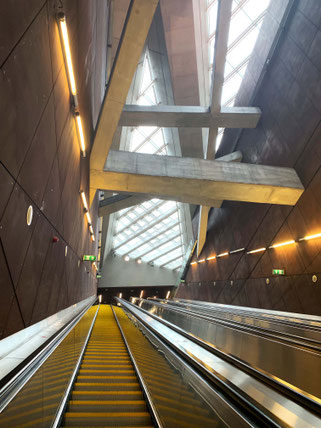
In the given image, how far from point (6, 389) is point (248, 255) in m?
14.1

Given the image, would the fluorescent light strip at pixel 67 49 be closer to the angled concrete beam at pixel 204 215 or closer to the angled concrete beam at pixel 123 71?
the angled concrete beam at pixel 123 71

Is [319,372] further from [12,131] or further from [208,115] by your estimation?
[208,115]

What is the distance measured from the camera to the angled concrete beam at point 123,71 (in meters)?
6.93

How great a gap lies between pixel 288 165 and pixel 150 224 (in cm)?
2079

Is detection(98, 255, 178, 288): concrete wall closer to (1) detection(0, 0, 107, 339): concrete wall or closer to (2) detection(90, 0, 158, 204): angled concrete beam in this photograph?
(2) detection(90, 0, 158, 204): angled concrete beam

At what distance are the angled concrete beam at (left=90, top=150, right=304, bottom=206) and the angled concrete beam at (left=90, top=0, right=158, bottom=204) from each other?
35.6 inches

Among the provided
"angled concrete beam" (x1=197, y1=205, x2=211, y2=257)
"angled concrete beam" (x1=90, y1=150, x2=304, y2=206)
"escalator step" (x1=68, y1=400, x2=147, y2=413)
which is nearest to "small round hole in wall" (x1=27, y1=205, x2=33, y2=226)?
"escalator step" (x1=68, y1=400, x2=147, y2=413)

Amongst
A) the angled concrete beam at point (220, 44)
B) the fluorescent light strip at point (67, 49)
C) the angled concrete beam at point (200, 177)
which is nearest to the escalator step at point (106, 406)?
the fluorescent light strip at point (67, 49)

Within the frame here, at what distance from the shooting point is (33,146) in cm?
393

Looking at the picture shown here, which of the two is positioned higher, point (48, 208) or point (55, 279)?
point (48, 208)

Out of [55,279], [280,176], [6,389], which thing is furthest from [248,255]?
[6,389]

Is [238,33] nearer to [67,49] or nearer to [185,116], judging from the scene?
[185,116]

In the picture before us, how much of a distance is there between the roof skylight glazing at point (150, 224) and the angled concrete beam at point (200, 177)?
9849mm

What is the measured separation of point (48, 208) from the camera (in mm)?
5285
